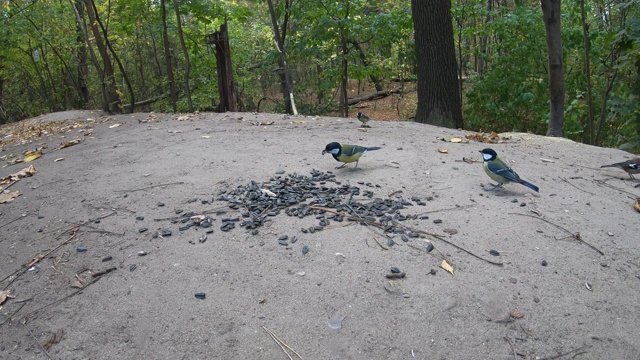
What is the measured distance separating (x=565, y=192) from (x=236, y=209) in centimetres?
296

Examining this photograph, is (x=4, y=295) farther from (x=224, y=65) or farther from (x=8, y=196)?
(x=224, y=65)

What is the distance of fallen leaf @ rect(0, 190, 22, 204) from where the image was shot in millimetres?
4221

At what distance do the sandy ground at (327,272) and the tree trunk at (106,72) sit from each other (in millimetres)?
6556

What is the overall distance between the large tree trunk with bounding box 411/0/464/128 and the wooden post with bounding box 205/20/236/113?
154 inches

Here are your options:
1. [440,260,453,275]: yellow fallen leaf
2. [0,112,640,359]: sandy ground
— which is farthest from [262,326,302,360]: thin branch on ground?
[440,260,453,275]: yellow fallen leaf

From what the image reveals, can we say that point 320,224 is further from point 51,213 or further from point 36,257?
point 51,213

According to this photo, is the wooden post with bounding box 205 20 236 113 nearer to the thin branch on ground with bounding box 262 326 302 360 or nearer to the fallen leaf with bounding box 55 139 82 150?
the fallen leaf with bounding box 55 139 82 150

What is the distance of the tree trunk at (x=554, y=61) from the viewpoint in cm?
676

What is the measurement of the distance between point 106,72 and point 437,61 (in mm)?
7776

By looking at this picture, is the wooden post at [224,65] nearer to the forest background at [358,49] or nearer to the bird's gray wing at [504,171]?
the forest background at [358,49]

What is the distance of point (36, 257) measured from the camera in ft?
9.93

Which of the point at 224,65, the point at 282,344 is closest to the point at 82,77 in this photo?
the point at 224,65

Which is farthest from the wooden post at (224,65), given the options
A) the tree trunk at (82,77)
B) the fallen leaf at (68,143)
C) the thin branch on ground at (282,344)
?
the tree trunk at (82,77)

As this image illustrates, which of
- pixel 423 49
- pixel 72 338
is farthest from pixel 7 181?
pixel 423 49
